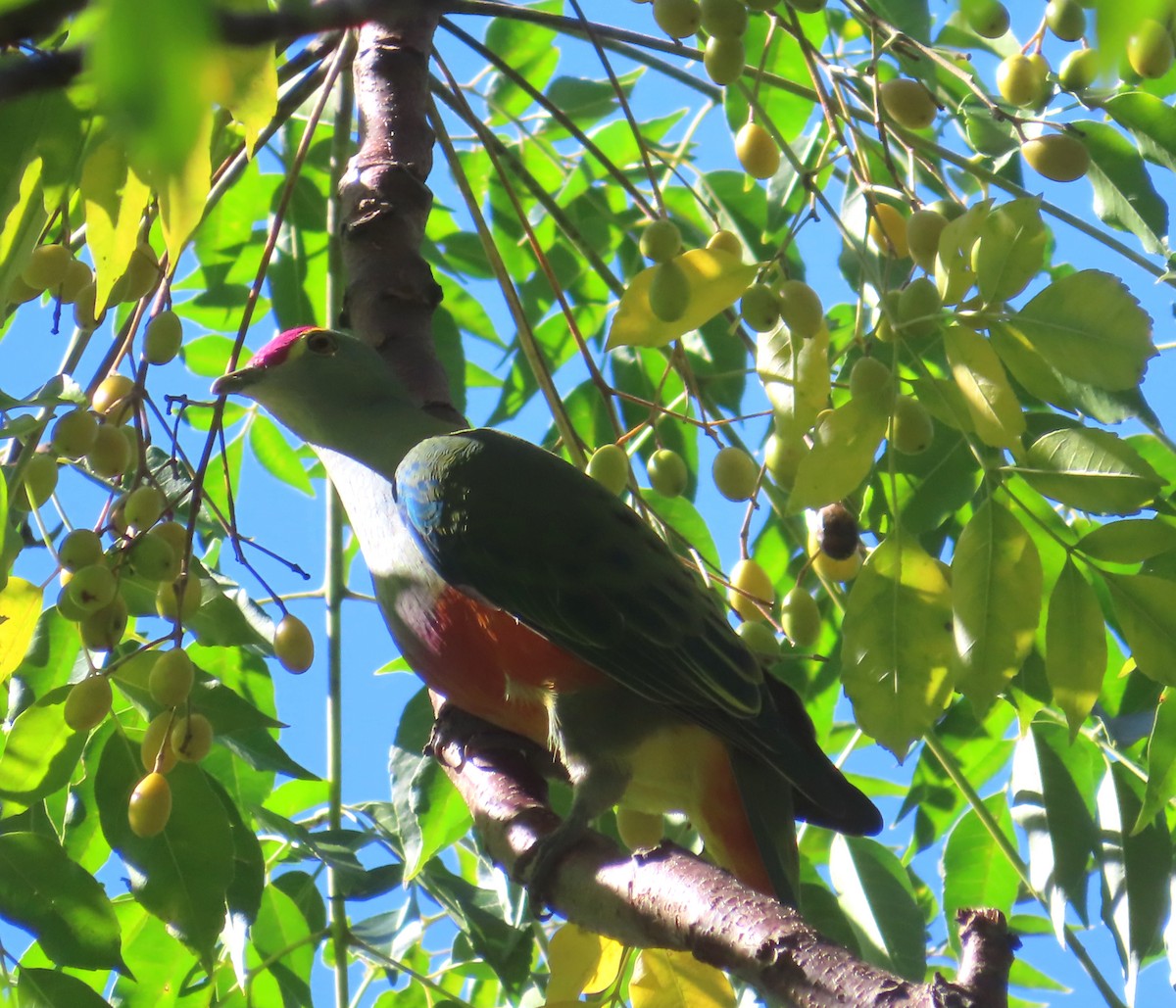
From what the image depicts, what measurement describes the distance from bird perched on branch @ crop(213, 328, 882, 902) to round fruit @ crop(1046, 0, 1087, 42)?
3.02ft

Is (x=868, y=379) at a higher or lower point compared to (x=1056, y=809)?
higher

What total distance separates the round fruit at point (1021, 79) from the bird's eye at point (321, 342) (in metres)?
1.19

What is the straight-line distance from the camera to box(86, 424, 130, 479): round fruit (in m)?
1.72

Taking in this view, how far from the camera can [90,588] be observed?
155 cm

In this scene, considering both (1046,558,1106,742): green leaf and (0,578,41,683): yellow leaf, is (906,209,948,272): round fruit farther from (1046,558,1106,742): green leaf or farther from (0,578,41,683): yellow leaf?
(0,578,41,683): yellow leaf

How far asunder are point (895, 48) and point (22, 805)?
60.9 inches

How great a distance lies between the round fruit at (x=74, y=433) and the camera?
168 centimetres

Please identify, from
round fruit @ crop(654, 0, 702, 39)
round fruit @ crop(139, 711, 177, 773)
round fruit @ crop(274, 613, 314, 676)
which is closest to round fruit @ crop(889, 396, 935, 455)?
round fruit @ crop(654, 0, 702, 39)

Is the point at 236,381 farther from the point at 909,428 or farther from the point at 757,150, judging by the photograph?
the point at 909,428

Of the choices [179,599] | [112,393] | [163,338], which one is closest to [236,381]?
[112,393]

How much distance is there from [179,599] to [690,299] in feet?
2.42

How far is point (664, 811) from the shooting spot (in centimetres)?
220

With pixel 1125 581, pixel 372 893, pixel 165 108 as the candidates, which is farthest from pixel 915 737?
pixel 165 108

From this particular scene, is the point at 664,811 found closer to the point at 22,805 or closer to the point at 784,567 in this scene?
the point at 784,567
